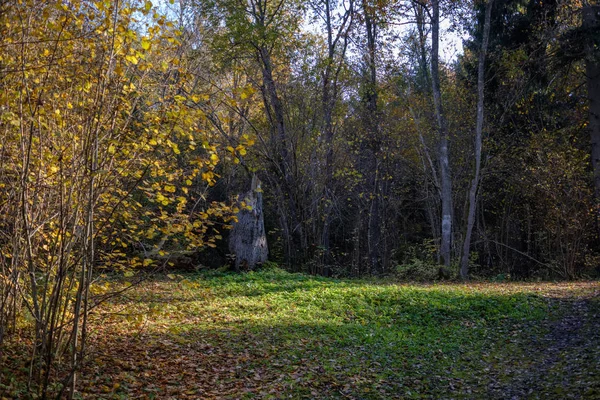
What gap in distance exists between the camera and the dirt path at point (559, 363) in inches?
255

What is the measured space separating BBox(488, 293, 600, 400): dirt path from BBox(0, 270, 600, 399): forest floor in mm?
22

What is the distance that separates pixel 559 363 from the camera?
24.7 ft

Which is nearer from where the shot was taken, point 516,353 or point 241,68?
point 516,353

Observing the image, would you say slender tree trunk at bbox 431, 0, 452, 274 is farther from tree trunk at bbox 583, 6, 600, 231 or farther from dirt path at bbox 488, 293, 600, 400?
dirt path at bbox 488, 293, 600, 400

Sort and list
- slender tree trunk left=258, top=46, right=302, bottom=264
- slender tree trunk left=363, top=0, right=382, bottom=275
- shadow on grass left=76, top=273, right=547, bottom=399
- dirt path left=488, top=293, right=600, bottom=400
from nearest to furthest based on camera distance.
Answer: shadow on grass left=76, top=273, right=547, bottom=399 < dirt path left=488, top=293, right=600, bottom=400 < slender tree trunk left=258, top=46, right=302, bottom=264 < slender tree trunk left=363, top=0, right=382, bottom=275

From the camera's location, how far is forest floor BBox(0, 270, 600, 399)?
618 centimetres

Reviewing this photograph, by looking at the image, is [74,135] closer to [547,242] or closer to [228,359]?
[228,359]

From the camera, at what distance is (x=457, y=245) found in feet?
71.7

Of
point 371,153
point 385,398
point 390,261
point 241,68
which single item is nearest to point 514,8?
point 371,153

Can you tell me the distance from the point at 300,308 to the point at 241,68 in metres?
8.95

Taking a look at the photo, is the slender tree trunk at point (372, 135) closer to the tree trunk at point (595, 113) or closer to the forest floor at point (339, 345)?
the tree trunk at point (595, 113)

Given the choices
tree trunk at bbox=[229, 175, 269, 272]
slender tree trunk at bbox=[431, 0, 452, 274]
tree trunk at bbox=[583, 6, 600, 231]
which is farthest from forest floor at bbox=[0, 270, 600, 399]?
tree trunk at bbox=[583, 6, 600, 231]

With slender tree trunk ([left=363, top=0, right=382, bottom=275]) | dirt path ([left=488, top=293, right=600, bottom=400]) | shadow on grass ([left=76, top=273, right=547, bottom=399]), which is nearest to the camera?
shadow on grass ([left=76, top=273, right=547, bottom=399])

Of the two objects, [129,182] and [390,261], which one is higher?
[129,182]
